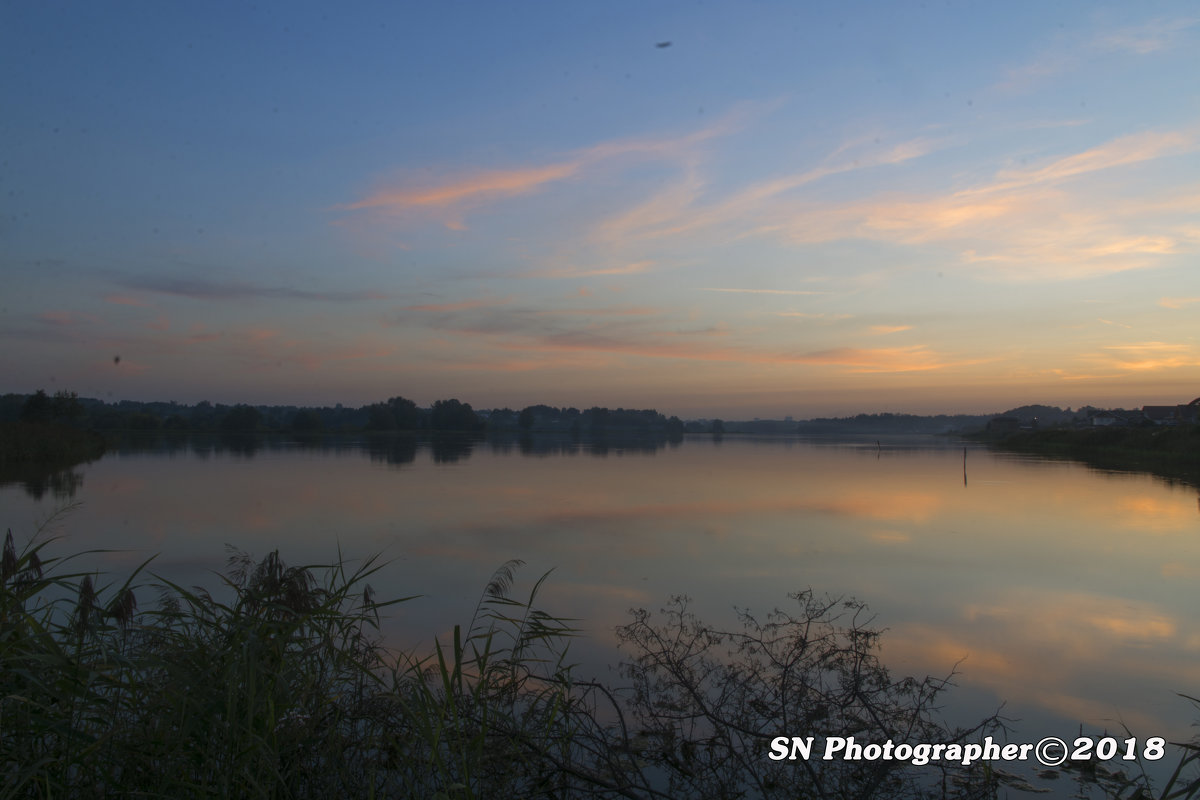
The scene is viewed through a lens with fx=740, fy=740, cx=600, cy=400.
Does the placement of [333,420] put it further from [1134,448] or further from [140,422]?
[1134,448]

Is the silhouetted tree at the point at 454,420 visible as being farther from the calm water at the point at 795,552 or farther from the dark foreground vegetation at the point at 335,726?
the dark foreground vegetation at the point at 335,726

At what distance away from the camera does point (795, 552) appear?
32.5 ft

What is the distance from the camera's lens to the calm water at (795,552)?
5.57 metres

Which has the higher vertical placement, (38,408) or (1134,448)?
(38,408)

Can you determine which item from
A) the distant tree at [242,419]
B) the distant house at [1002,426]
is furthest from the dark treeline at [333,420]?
the distant house at [1002,426]

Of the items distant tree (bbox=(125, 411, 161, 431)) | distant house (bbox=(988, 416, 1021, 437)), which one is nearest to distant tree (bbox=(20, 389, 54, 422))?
distant tree (bbox=(125, 411, 161, 431))

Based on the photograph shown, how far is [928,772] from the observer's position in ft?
12.0

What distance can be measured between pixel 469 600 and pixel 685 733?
11.0 ft

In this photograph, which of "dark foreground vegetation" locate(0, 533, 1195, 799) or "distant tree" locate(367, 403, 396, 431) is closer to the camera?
"dark foreground vegetation" locate(0, 533, 1195, 799)

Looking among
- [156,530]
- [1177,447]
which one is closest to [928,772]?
[156,530]

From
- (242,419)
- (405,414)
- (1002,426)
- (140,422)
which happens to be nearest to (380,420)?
(405,414)

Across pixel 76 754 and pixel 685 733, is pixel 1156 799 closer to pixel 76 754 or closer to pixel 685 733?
pixel 685 733

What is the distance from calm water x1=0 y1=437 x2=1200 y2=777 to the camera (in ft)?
18.3

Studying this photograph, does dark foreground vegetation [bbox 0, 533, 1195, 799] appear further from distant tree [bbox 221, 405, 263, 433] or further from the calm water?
distant tree [bbox 221, 405, 263, 433]
